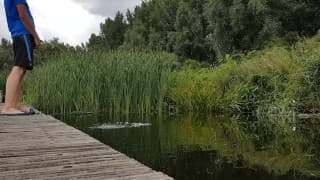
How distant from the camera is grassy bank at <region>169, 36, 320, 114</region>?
1019cm

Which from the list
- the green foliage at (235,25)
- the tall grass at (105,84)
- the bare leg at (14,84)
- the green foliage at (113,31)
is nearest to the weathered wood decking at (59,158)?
the bare leg at (14,84)

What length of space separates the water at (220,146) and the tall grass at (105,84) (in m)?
1.72

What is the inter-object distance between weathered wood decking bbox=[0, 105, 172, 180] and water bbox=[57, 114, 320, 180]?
3.38 ft

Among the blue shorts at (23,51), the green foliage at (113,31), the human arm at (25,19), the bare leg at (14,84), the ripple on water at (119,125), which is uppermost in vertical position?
the green foliage at (113,31)

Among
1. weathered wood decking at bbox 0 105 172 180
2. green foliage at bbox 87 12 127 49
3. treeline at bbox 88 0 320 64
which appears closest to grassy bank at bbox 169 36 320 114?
weathered wood decking at bbox 0 105 172 180

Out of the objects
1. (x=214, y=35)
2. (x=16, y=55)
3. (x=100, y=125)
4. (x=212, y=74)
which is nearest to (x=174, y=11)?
(x=214, y=35)

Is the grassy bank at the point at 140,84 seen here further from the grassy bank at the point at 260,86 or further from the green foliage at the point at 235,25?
the green foliage at the point at 235,25

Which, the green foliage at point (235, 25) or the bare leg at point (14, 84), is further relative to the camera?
the green foliage at point (235, 25)

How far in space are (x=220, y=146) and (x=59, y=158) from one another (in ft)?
10.1

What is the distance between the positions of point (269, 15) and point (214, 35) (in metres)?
4.73

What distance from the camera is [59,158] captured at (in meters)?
3.26

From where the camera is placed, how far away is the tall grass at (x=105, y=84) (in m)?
10.9

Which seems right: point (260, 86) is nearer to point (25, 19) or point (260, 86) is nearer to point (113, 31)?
point (25, 19)

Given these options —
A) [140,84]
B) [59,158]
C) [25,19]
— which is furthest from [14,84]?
[140,84]
